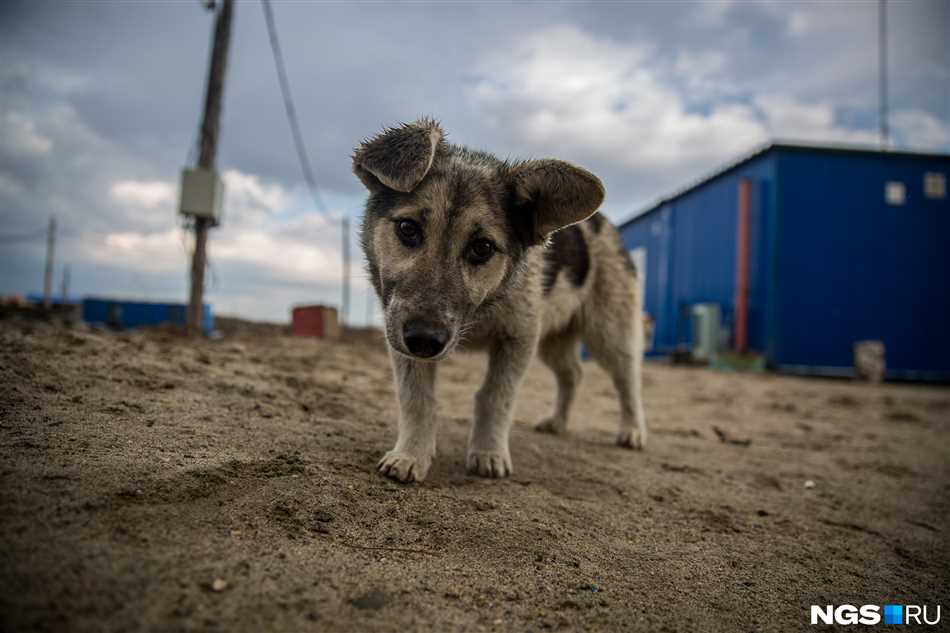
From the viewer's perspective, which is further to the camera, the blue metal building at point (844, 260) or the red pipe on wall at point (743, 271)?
the red pipe on wall at point (743, 271)

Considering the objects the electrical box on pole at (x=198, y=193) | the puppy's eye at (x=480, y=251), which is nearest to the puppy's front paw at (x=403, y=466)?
the puppy's eye at (x=480, y=251)

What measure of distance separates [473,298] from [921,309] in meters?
17.4

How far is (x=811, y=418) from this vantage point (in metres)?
7.83

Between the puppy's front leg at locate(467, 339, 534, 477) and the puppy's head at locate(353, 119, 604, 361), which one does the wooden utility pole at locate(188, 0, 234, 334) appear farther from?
the puppy's front leg at locate(467, 339, 534, 477)

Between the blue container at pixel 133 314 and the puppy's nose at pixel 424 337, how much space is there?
11.2m

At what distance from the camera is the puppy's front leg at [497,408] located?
340 centimetres

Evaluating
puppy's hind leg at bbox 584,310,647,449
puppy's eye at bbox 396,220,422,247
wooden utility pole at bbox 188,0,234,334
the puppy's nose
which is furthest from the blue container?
the puppy's nose

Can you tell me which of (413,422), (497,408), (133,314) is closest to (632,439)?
(497,408)

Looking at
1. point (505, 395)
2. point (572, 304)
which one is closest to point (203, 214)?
point (572, 304)

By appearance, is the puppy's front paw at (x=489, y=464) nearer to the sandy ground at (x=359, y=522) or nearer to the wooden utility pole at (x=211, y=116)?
the sandy ground at (x=359, y=522)

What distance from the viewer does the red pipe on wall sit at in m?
16.0

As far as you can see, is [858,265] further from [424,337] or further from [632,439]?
[424,337]

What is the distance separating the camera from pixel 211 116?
9.48 meters

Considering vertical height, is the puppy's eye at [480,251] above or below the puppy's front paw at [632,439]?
above
